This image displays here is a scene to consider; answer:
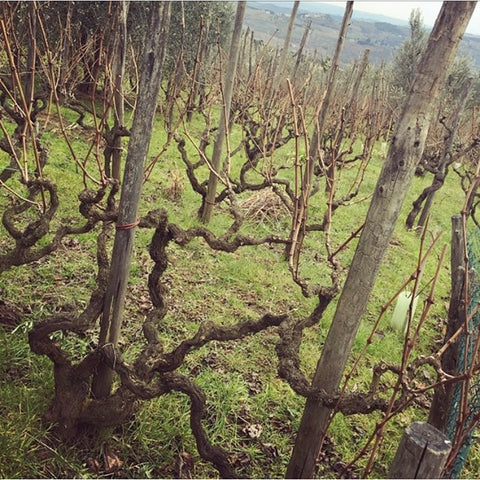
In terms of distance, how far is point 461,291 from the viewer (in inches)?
103

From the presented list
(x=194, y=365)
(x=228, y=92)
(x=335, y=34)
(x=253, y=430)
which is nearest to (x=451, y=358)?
(x=253, y=430)

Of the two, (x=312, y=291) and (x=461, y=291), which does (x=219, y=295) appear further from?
(x=461, y=291)

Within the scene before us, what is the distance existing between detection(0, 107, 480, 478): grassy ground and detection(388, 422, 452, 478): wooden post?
1064 millimetres

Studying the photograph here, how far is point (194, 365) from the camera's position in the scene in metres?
3.68

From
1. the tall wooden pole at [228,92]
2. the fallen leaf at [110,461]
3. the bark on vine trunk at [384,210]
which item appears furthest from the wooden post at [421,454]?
the tall wooden pole at [228,92]

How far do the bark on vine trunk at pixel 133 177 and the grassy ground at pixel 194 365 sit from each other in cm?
31

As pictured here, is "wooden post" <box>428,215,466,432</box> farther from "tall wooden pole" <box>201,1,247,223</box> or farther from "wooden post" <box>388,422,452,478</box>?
"tall wooden pole" <box>201,1,247,223</box>

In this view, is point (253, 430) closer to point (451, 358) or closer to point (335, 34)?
point (451, 358)

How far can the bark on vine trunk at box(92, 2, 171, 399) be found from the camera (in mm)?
2119

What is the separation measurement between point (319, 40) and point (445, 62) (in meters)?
101

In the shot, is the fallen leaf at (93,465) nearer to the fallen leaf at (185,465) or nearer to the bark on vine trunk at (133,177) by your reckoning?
the bark on vine trunk at (133,177)

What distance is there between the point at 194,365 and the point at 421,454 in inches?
101

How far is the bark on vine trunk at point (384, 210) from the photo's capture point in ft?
5.60

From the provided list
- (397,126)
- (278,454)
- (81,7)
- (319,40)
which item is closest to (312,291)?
(278,454)
